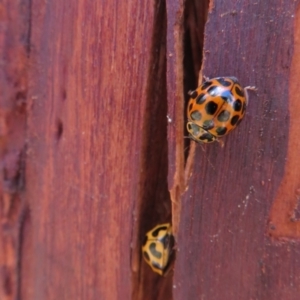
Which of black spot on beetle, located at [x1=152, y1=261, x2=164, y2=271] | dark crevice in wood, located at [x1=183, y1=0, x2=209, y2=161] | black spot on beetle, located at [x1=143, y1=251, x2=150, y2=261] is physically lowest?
black spot on beetle, located at [x1=152, y1=261, x2=164, y2=271]

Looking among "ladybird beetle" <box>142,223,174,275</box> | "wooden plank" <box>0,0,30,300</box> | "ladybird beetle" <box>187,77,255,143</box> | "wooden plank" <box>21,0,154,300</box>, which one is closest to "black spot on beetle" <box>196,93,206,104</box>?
"ladybird beetle" <box>187,77,255,143</box>

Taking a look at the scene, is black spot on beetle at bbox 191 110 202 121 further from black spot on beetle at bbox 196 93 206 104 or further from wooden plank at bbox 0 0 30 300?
wooden plank at bbox 0 0 30 300

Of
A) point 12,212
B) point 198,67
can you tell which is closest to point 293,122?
point 198,67

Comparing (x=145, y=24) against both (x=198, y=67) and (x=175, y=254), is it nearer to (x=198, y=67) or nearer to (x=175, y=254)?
(x=198, y=67)

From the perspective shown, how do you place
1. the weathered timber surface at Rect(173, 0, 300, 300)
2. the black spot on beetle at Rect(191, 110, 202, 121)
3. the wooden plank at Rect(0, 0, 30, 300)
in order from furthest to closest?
the wooden plank at Rect(0, 0, 30, 300) → the black spot on beetle at Rect(191, 110, 202, 121) → the weathered timber surface at Rect(173, 0, 300, 300)

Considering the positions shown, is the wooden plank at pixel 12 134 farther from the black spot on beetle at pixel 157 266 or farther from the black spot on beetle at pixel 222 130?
the black spot on beetle at pixel 222 130

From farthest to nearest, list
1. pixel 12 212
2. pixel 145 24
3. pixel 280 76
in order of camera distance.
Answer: pixel 12 212
pixel 145 24
pixel 280 76

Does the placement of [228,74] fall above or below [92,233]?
above

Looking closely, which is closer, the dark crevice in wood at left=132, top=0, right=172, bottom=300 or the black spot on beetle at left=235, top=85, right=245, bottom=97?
the black spot on beetle at left=235, top=85, right=245, bottom=97
